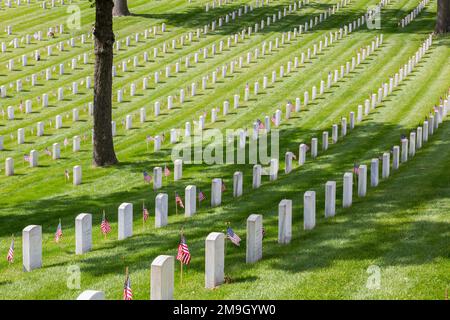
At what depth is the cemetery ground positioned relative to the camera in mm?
10930

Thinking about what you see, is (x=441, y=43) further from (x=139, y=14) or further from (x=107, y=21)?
(x=107, y=21)

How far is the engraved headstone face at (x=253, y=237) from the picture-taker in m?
11.4

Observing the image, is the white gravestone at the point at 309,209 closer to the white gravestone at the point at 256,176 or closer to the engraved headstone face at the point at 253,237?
the engraved headstone face at the point at 253,237

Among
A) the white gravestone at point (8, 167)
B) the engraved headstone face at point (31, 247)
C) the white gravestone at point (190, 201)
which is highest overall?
the engraved headstone face at point (31, 247)

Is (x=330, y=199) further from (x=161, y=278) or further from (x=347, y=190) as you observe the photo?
(x=161, y=278)

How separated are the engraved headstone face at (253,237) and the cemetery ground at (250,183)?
0.15m

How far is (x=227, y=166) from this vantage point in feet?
72.0

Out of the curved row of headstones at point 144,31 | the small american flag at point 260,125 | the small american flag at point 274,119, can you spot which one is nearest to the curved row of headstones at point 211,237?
the small american flag at point 260,125

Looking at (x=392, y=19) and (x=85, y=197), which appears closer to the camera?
(x=85, y=197)

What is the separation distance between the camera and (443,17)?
45.3m

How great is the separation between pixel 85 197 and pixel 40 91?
56.9 ft

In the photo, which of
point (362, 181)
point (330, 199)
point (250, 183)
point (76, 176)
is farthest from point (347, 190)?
point (76, 176)

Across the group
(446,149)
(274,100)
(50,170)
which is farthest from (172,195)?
(274,100)

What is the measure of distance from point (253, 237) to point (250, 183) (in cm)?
802
